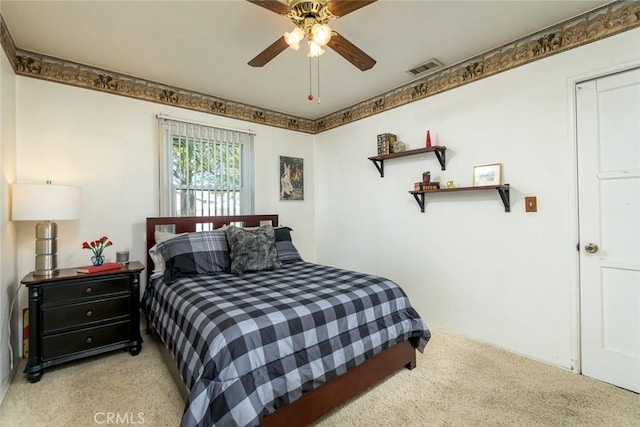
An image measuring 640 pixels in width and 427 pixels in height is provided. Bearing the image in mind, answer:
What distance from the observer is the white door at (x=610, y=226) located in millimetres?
2002

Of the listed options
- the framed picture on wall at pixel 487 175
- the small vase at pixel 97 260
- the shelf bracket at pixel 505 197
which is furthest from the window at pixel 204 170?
the shelf bracket at pixel 505 197

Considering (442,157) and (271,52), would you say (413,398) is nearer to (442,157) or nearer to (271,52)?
(442,157)

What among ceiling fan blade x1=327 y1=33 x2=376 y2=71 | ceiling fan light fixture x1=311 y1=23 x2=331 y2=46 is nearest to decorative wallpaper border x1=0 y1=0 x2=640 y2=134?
ceiling fan blade x1=327 y1=33 x2=376 y2=71

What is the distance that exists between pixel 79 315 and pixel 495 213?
3.55 metres

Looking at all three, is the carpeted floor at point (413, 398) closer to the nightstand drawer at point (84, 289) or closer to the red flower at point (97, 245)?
the nightstand drawer at point (84, 289)

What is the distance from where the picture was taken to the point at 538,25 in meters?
2.27

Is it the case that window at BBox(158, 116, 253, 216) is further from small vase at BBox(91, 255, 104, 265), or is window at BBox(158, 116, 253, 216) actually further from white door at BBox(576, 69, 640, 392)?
white door at BBox(576, 69, 640, 392)

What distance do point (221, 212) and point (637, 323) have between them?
12.2 ft

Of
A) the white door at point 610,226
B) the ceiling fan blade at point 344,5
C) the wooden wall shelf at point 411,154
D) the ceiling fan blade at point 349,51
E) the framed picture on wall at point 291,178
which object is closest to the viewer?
the ceiling fan blade at point 344,5

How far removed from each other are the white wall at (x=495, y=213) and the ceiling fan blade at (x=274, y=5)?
1937 millimetres

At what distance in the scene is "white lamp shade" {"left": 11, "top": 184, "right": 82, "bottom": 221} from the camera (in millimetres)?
2178

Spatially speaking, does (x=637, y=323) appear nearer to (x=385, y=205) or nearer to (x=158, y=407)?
(x=385, y=205)

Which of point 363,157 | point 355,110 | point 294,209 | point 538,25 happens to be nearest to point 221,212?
point 294,209

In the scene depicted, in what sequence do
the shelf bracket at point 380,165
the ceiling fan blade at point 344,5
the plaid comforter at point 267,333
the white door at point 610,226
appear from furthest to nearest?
Result: the shelf bracket at point 380,165 < the white door at point 610,226 < the ceiling fan blade at point 344,5 < the plaid comforter at point 267,333
